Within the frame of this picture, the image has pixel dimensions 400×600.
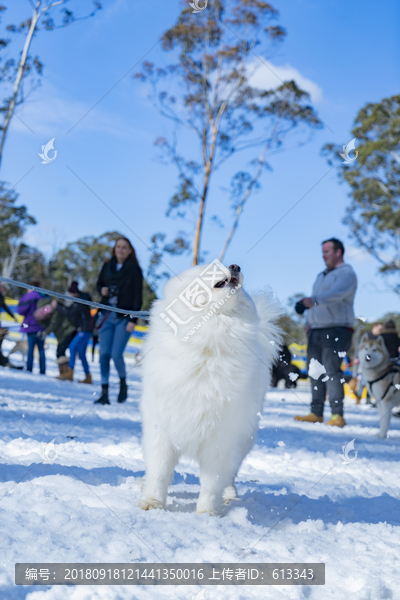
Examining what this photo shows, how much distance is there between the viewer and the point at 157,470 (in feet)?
6.66

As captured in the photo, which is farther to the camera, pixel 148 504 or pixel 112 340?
pixel 112 340

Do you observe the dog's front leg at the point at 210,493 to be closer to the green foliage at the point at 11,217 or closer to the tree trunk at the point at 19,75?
the tree trunk at the point at 19,75

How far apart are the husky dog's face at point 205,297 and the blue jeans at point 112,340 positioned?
308 centimetres

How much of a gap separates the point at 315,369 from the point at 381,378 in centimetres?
96

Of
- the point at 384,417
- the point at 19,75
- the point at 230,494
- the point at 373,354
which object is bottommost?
the point at 384,417

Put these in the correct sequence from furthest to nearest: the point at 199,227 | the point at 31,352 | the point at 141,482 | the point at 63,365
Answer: the point at 199,227
the point at 31,352
the point at 63,365
the point at 141,482

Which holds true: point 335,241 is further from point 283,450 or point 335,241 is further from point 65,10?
point 65,10

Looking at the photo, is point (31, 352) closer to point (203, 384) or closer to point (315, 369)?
point (315, 369)

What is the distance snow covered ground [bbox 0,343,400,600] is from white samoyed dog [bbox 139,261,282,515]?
0.66ft

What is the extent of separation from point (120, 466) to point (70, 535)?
1.20 m

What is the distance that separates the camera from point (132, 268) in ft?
17.7

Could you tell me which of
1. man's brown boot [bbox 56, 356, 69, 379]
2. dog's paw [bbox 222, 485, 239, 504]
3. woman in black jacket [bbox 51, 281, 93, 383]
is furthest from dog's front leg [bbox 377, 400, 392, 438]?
man's brown boot [bbox 56, 356, 69, 379]

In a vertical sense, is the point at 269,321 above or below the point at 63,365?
above

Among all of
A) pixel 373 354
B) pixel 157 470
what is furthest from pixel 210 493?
pixel 373 354
